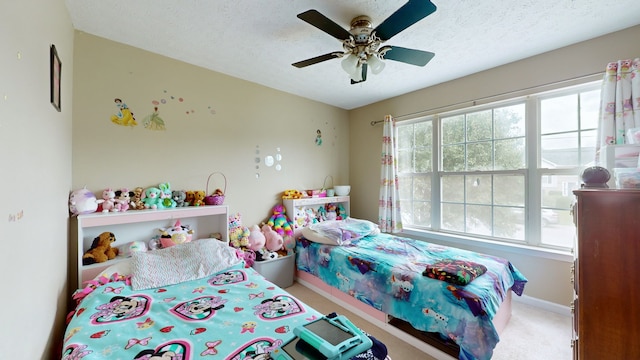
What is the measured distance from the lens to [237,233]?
8.82 feet

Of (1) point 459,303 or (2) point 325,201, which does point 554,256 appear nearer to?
(1) point 459,303

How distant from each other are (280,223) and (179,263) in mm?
1320

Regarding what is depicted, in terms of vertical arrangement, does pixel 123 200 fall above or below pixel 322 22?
below

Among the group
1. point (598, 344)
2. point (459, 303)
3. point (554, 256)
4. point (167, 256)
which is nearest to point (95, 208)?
point (167, 256)

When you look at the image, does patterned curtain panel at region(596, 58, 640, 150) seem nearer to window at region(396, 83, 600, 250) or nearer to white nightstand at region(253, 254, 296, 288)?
window at region(396, 83, 600, 250)

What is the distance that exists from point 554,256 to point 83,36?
15.1ft

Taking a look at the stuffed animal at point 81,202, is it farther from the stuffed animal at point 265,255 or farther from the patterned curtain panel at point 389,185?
the patterned curtain panel at point 389,185

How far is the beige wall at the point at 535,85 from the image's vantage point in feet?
6.68

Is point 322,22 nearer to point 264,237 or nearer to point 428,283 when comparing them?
point 428,283

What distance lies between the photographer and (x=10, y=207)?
827mm

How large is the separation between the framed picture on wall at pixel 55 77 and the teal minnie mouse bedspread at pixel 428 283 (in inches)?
92.7

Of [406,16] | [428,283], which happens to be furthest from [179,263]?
[406,16]

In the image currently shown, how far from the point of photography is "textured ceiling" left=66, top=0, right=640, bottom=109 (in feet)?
5.49

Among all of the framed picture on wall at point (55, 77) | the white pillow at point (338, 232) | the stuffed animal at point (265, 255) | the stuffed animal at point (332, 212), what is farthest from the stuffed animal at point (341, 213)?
the framed picture on wall at point (55, 77)
